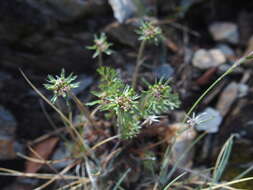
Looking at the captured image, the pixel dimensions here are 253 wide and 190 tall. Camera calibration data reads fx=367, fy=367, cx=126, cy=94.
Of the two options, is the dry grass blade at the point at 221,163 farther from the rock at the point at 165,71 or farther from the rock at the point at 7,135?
the rock at the point at 7,135

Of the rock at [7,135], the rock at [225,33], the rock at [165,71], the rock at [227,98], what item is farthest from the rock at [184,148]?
the rock at [7,135]

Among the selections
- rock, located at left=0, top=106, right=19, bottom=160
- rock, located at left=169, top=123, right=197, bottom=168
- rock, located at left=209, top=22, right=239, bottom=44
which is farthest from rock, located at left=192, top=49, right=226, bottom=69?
rock, located at left=0, top=106, right=19, bottom=160

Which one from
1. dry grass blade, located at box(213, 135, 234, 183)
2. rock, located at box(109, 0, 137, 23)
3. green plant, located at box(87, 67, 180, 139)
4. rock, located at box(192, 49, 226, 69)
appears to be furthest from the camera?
rock, located at box(192, 49, 226, 69)

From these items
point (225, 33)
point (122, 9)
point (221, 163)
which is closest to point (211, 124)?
point (221, 163)

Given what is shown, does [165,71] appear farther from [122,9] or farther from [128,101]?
[128,101]

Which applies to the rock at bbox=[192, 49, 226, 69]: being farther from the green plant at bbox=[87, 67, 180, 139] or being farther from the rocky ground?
the green plant at bbox=[87, 67, 180, 139]

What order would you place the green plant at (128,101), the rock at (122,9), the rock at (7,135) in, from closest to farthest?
1. the green plant at (128,101)
2. the rock at (7,135)
3. the rock at (122,9)

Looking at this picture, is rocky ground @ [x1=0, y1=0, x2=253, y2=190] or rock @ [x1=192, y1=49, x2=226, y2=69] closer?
rocky ground @ [x1=0, y1=0, x2=253, y2=190]
